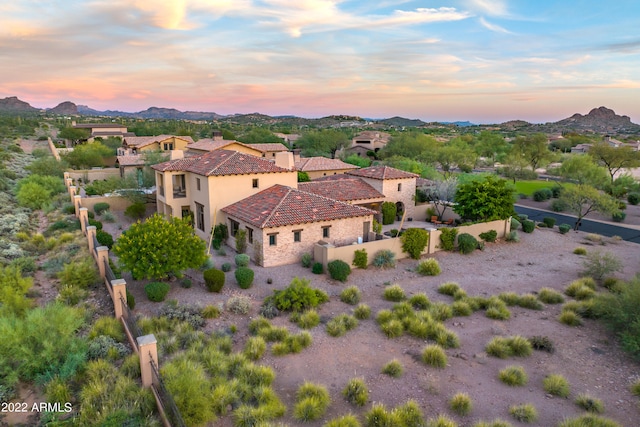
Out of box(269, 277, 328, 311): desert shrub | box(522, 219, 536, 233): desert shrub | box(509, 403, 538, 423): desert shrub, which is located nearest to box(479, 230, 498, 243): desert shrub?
box(522, 219, 536, 233): desert shrub

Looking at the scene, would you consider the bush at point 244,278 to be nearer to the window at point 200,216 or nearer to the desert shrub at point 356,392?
the desert shrub at point 356,392

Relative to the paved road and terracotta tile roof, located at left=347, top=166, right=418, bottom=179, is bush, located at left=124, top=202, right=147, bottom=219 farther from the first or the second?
the paved road

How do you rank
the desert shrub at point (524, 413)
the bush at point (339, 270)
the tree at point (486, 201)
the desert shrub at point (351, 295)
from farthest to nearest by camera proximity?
the tree at point (486, 201), the bush at point (339, 270), the desert shrub at point (351, 295), the desert shrub at point (524, 413)

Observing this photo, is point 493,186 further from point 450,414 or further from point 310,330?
point 450,414

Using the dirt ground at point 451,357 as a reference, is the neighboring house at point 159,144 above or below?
above

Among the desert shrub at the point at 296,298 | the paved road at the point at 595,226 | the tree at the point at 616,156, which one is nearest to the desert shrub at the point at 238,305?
the desert shrub at the point at 296,298

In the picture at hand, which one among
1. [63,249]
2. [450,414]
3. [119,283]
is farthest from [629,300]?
[63,249]

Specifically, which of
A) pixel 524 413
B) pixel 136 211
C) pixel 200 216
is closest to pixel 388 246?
pixel 200 216
